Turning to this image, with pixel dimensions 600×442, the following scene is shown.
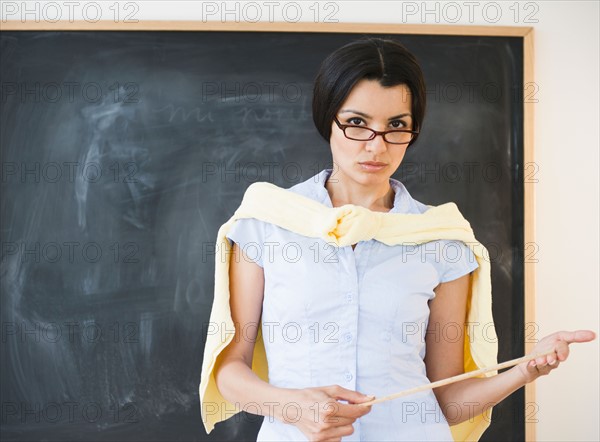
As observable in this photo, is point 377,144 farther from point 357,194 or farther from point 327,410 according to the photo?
point 327,410

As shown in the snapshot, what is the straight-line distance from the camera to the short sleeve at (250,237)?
133 cm

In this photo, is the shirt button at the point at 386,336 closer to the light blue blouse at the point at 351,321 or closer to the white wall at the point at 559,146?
the light blue blouse at the point at 351,321

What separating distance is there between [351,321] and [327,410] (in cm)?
18

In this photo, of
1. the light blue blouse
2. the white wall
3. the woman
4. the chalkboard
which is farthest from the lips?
the white wall

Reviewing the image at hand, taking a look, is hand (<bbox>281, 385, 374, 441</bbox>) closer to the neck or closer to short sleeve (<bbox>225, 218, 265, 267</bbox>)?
short sleeve (<bbox>225, 218, 265, 267</bbox>)

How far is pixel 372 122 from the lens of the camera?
50.6 inches

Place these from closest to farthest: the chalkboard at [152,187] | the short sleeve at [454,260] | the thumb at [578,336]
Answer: the thumb at [578,336] → the short sleeve at [454,260] → the chalkboard at [152,187]

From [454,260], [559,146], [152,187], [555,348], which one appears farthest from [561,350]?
[152,187]

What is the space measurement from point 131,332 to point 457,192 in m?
1.20

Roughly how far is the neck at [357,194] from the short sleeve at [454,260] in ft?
0.43

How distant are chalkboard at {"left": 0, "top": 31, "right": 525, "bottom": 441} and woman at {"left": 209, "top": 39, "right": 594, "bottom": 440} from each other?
4.03 ft

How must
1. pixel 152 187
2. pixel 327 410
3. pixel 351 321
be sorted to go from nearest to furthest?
pixel 327 410 → pixel 351 321 → pixel 152 187

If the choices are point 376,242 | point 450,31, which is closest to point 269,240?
point 376,242

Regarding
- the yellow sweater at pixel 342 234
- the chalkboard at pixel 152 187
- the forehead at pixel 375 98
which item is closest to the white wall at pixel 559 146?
the chalkboard at pixel 152 187
